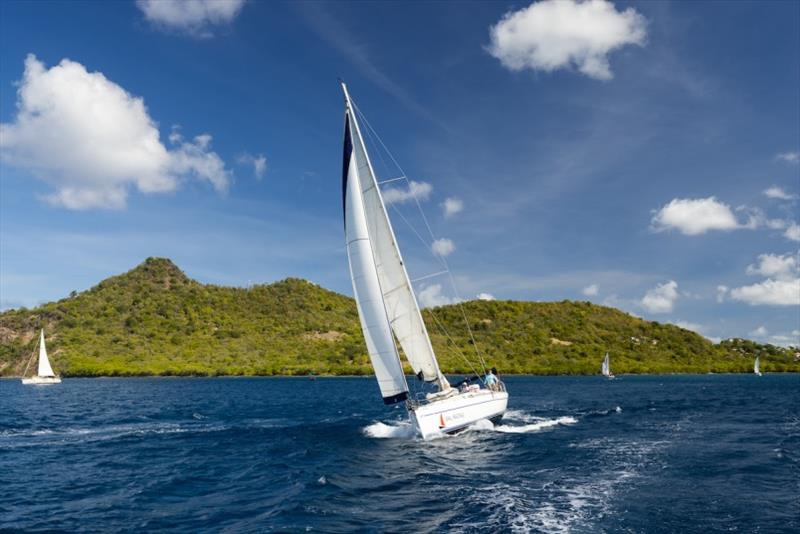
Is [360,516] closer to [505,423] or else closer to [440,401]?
[440,401]

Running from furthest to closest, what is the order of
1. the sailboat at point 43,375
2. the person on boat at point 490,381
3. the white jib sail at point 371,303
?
1. the sailboat at point 43,375
2. the person on boat at point 490,381
3. the white jib sail at point 371,303

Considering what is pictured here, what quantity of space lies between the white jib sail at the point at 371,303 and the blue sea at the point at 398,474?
3.43 metres

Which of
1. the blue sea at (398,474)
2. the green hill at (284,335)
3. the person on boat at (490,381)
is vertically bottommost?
the blue sea at (398,474)

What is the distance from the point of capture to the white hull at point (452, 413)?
95.1 feet

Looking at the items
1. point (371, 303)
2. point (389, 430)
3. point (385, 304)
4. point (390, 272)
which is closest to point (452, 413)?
point (389, 430)

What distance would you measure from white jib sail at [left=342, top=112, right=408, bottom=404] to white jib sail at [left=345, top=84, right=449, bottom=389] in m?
0.52

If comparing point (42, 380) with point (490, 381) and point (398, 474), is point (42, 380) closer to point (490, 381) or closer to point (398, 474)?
point (490, 381)

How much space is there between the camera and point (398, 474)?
2278 cm

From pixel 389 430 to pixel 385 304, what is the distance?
9253 mm

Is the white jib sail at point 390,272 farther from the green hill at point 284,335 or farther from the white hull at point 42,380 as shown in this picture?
the white hull at point 42,380

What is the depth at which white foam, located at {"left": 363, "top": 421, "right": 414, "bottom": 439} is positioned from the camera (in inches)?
1286

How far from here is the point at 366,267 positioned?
96.9 ft

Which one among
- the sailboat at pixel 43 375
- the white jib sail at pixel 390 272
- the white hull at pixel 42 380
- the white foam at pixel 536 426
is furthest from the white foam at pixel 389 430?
the sailboat at pixel 43 375

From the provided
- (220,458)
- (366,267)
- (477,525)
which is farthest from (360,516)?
(366,267)
